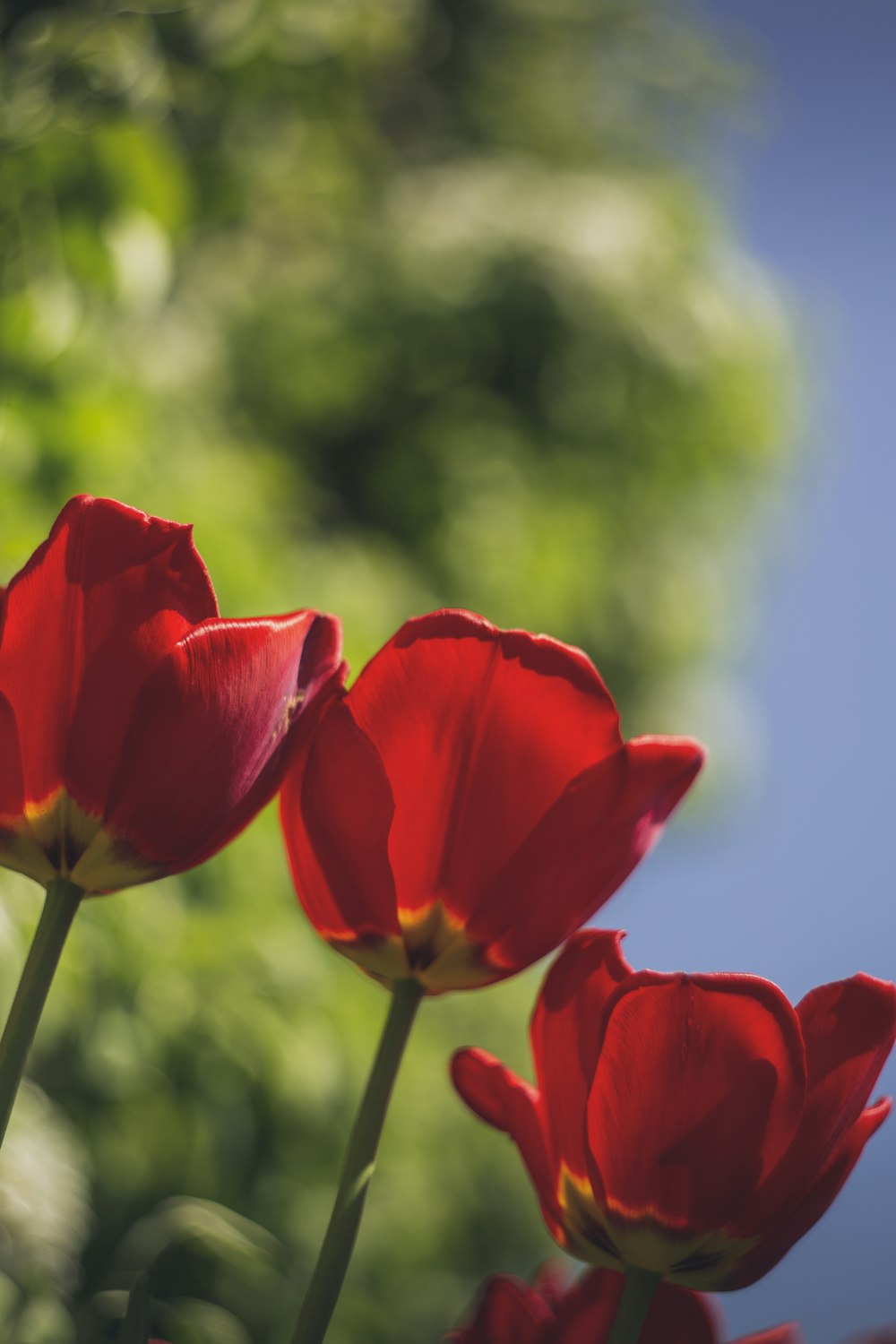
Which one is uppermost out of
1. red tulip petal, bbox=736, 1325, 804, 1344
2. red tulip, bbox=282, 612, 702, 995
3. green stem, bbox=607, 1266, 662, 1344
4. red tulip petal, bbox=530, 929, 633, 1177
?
red tulip, bbox=282, 612, 702, 995

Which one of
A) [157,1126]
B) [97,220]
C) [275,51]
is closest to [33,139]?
[97,220]

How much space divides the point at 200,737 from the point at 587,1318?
0.54 feet

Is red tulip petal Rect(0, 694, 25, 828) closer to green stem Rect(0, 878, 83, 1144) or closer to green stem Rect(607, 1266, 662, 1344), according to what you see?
green stem Rect(0, 878, 83, 1144)

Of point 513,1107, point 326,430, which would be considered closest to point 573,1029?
→ point 513,1107

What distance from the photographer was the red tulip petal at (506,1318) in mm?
309

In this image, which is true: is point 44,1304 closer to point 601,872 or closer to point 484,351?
point 601,872

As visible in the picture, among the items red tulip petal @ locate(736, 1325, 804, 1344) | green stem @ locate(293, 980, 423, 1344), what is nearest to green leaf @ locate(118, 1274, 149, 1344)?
green stem @ locate(293, 980, 423, 1344)

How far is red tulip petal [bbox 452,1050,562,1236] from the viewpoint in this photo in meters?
0.30

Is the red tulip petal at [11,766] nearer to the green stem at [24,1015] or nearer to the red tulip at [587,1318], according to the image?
the green stem at [24,1015]

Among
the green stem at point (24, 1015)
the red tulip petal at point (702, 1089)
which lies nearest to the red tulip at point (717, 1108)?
the red tulip petal at point (702, 1089)

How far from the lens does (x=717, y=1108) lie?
26cm

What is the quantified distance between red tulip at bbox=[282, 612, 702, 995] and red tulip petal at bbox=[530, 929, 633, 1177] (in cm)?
1

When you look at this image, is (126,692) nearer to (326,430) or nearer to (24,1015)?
(24,1015)

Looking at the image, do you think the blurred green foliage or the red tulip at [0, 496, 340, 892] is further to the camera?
the blurred green foliage
